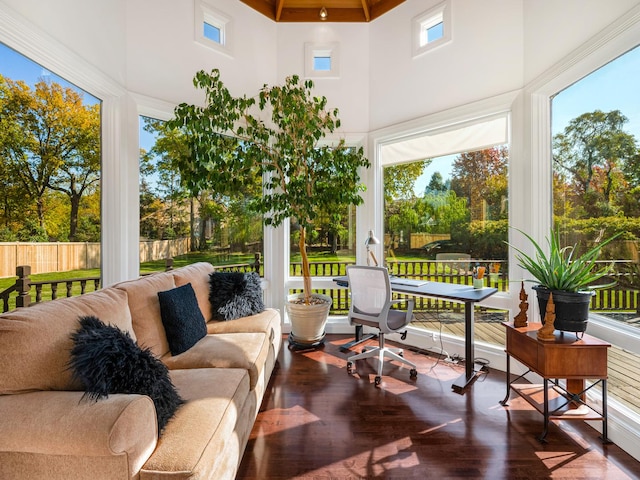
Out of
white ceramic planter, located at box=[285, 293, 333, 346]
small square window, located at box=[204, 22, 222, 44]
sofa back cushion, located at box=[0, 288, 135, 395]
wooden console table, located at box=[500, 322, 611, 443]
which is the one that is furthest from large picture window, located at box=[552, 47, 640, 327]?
small square window, located at box=[204, 22, 222, 44]

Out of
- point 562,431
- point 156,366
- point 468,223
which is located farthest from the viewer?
point 468,223

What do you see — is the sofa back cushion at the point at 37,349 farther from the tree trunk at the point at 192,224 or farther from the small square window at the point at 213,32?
the small square window at the point at 213,32

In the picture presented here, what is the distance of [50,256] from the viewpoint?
2471 millimetres

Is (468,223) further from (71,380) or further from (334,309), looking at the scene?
(71,380)

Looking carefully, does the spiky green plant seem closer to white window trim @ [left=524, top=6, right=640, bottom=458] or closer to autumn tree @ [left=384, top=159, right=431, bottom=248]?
white window trim @ [left=524, top=6, right=640, bottom=458]

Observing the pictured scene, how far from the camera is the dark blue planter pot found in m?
2.07

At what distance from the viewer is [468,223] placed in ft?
11.8

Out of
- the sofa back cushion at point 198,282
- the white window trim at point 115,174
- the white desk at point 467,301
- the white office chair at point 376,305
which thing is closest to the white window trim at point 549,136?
the white desk at point 467,301

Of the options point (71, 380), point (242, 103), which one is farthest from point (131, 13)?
point (71, 380)

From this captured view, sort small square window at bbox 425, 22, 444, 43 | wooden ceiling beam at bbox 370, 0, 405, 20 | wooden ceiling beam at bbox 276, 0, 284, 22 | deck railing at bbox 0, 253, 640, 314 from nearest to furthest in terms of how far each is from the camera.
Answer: deck railing at bbox 0, 253, 640, 314 < small square window at bbox 425, 22, 444, 43 < wooden ceiling beam at bbox 370, 0, 405, 20 < wooden ceiling beam at bbox 276, 0, 284, 22

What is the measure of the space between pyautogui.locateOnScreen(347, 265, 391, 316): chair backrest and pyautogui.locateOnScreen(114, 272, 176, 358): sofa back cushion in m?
1.67

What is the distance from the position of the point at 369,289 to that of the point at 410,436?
1.23 m

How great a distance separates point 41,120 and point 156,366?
2.07 meters

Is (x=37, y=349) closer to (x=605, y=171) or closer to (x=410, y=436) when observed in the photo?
(x=410, y=436)
